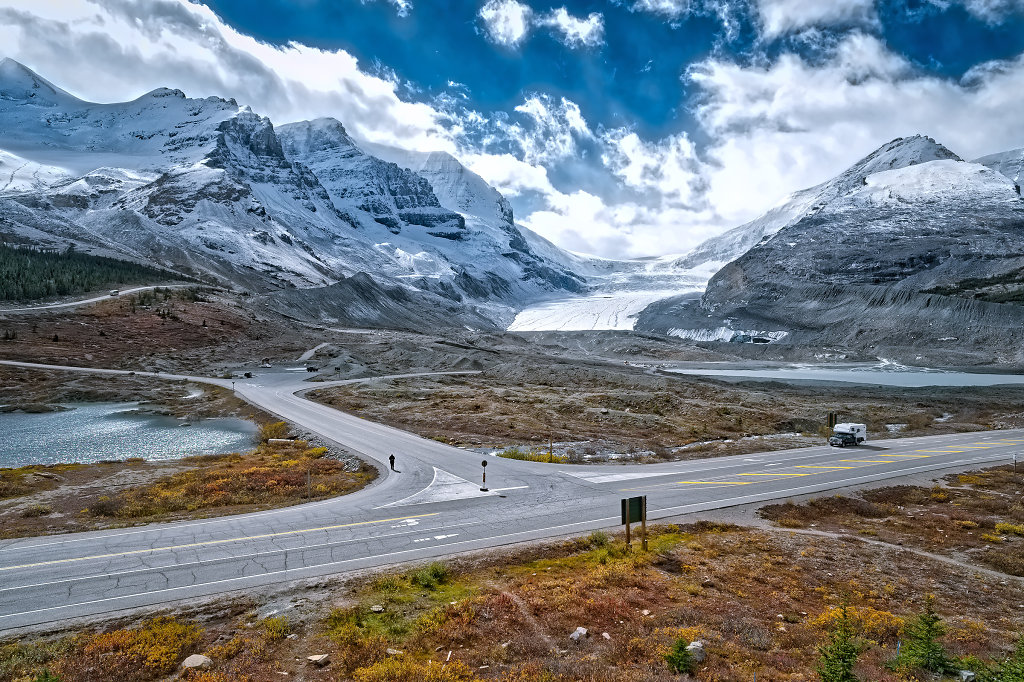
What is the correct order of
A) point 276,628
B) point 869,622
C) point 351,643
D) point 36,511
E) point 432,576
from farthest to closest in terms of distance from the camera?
point 36,511 < point 432,576 < point 869,622 < point 276,628 < point 351,643

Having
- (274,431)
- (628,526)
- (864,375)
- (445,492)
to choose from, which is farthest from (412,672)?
(864,375)

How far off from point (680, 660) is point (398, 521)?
42.4 feet

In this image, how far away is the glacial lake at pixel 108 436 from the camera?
41416 mm

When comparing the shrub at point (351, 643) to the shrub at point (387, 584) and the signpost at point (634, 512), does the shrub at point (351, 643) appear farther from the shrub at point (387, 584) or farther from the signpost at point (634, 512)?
the signpost at point (634, 512)

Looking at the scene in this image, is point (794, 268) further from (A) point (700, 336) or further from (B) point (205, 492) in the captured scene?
(B) point (205, 492)

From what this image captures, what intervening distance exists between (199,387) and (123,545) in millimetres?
62620

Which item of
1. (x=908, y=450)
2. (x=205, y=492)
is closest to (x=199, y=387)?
(x=205, y=492)

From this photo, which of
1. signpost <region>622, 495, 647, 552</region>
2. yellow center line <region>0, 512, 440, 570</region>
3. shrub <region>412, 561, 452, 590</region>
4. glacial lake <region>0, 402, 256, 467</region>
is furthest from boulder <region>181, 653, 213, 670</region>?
glacial lake <region>0, 402, 256, 467</region>

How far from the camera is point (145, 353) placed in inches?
3607

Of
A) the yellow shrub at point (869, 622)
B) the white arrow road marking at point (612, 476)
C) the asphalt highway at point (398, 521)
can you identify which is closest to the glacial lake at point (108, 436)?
the asphalt highway at point (398, 521)

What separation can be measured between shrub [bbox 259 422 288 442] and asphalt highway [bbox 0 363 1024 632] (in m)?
6.67

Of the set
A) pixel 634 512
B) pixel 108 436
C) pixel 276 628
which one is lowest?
pixel 108 436

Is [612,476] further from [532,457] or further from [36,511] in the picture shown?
[36,511]

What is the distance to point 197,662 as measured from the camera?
11102 millimetres
